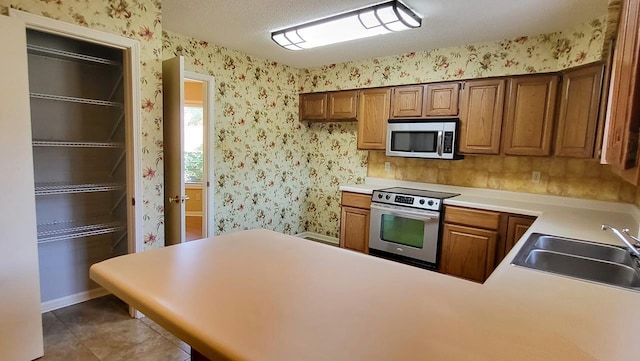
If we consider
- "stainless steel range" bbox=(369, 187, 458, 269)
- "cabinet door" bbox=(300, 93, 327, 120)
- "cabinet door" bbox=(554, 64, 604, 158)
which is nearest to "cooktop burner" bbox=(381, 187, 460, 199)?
"stainless steel range" bbox=(369, 187, 458, 269)

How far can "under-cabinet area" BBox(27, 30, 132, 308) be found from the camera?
2490 mm

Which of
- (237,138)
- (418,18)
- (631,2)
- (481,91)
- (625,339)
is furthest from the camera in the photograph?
(237,138)

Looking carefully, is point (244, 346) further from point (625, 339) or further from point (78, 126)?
point (78, 126)

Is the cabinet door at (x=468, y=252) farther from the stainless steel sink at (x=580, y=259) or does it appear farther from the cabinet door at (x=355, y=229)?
the stainless steel sink at (x=580, y=259)

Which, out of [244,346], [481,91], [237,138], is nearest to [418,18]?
[481,91]

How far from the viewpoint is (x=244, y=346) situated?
2.26ft

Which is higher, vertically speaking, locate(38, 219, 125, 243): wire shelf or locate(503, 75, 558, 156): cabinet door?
locate(503, 75, 558, 156): cabinet door

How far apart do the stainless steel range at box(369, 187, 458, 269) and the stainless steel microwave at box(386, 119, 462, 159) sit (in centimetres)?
42

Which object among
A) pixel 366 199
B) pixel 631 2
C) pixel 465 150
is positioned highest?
pixel 631 2

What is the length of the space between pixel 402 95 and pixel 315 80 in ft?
4.49

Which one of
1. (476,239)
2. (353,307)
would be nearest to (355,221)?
(476,239)

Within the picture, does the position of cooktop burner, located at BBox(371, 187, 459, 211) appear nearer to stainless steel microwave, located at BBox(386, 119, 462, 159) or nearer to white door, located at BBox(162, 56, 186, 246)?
stainless steel microwave, located at BBox(386, 119, 462, 159)

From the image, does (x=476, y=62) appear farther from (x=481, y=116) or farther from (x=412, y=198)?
(x=412, y=198)

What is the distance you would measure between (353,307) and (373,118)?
3201mm
